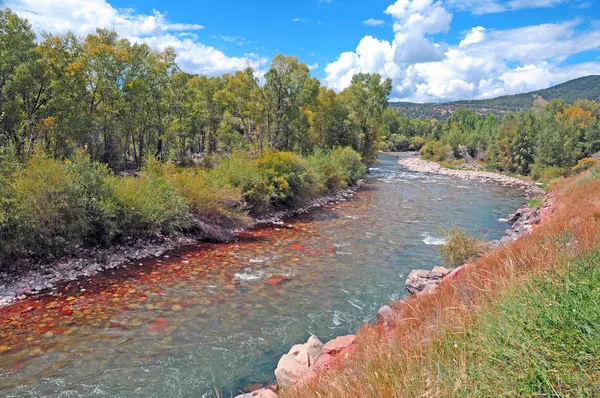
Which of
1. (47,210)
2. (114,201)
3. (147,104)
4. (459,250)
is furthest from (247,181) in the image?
(147,104)

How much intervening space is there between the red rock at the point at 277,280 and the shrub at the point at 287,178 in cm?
983

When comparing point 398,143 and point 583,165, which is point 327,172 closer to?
point 583,165

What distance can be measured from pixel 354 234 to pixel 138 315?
1167cm

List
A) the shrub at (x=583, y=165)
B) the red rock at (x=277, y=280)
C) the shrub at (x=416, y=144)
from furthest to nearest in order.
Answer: the shrub at (x=416, y=144), the shrub at (x=583, y=165), the red rock at (x=277, y=280)

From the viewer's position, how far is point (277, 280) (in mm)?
12242

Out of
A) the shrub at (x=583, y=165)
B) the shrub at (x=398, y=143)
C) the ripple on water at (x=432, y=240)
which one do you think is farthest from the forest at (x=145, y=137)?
the shrub at (x=398, y=143)

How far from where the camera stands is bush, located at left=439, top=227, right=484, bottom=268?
39.5 ft

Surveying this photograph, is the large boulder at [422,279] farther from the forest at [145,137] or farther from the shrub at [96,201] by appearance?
the shrub at [96,201]

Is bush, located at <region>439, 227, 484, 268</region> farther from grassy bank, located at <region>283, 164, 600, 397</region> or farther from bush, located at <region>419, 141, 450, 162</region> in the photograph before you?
bush, located at <region>419, 141, 450, 162</region>

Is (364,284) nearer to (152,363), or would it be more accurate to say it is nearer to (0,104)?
(152,363)

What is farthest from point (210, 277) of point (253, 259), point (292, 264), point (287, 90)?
point (287, 90)

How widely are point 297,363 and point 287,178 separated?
17267 mm

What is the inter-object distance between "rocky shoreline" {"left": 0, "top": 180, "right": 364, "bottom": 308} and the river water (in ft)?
1.80

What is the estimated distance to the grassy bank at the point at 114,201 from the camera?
1125 centimetres
